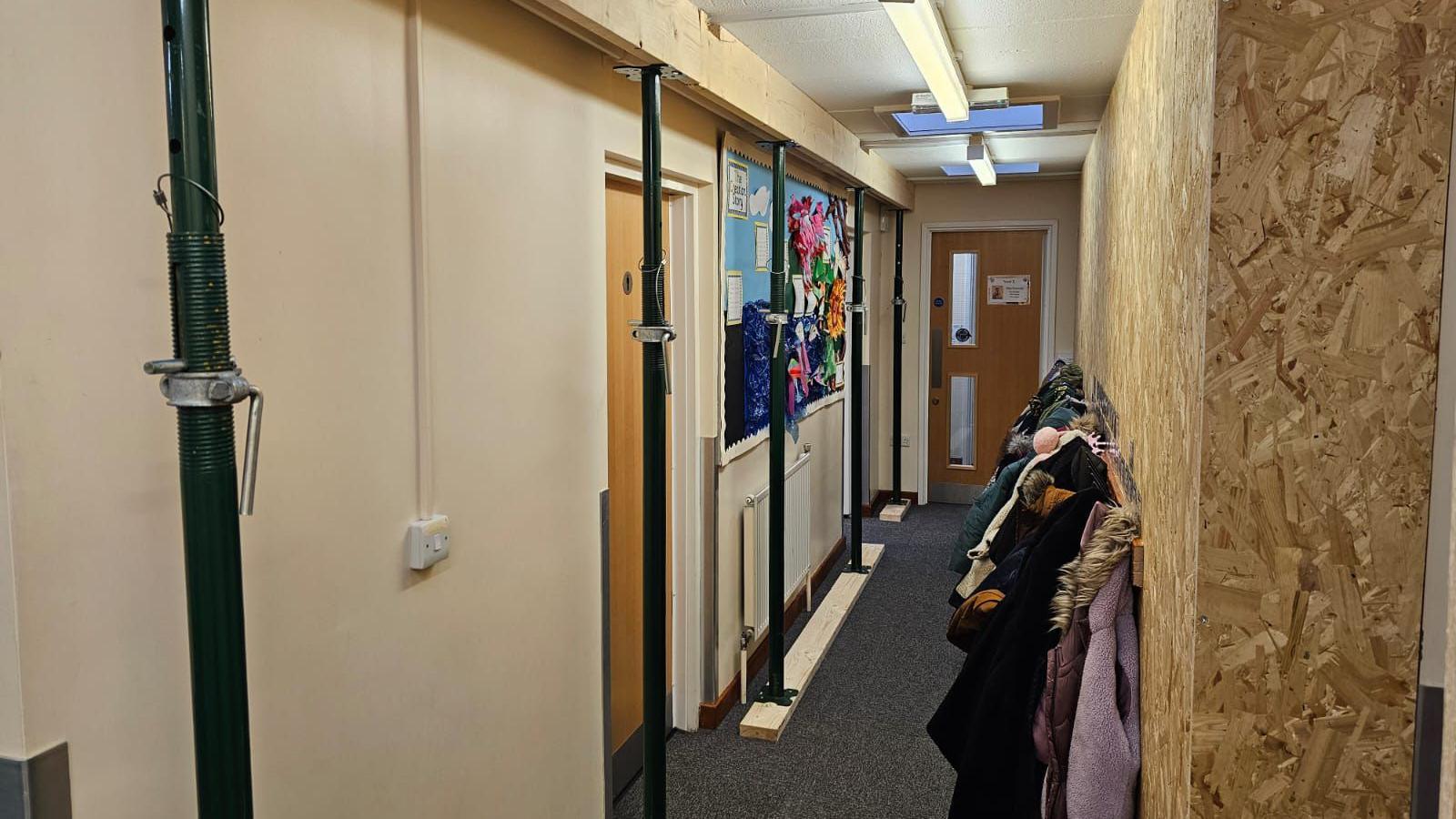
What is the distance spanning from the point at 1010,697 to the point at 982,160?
3.55 m

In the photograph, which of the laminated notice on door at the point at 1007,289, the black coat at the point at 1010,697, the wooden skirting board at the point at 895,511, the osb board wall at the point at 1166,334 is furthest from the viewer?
the laminated notice on door at the point at 1007,289

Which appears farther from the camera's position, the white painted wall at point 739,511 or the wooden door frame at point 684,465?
the white painted wall at point 739,511

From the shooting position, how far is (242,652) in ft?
4.65

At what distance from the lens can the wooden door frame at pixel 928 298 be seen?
7.39m

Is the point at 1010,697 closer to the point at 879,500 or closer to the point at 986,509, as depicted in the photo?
the point at 986,509

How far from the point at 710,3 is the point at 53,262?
6.34 ft

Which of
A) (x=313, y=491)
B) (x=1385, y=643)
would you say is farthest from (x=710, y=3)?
(x=1385, y=643)

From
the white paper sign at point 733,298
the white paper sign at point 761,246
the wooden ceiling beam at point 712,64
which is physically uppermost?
the wooden ceiling beam at point 712,64

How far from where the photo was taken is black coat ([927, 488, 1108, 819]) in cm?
230

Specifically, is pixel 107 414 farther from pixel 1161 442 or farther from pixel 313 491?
pixel 1161 442

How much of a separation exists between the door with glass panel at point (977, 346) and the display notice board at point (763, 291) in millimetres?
2137

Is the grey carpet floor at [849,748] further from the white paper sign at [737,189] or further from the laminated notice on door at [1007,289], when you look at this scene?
the laminated notice on door at [1007,289]

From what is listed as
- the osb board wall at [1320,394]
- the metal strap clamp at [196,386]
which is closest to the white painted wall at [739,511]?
the osb board wall at [1320,394]

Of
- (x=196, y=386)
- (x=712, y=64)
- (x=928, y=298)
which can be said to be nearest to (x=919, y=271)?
(x=928, y=298)
